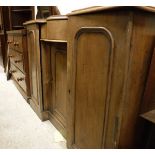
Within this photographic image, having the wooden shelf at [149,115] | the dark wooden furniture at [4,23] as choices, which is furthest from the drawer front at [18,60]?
the wooden shelf at [149,115]

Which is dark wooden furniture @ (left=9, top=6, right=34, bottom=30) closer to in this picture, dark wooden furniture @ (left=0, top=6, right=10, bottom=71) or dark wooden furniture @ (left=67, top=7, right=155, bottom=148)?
dark wooden furniture @ (left=0, top=6, right=10, bottom=71)

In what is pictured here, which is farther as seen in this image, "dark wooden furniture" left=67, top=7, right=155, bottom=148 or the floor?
the floor

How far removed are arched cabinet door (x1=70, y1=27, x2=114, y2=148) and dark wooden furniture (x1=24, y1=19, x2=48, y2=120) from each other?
630mm

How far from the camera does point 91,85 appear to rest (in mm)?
902

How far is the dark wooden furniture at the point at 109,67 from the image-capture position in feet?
2.25

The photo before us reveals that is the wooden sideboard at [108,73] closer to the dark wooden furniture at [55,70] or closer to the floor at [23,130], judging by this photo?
the dark wooden furniture at [55,70]

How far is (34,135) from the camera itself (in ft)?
4.89

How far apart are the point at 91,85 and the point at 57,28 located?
0.53 m

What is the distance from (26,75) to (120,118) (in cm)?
147

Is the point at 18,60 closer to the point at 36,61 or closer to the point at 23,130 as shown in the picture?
the point at 36,61

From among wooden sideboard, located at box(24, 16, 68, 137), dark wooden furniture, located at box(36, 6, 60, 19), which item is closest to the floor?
wooden sideboard, located at box(24, 16, 68, 137)

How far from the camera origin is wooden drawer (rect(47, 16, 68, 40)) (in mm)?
1106

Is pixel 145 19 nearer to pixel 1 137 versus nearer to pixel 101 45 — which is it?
pixel 101 45
